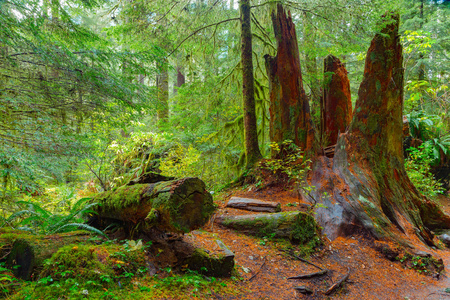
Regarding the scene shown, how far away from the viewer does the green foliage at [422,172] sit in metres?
7.55

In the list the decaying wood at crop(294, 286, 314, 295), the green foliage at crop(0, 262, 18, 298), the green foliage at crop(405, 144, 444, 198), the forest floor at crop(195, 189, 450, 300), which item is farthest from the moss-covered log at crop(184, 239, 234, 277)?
the green foliage at crop(405, 144, 444, 198)

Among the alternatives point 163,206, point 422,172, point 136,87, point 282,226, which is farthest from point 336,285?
point 422,172

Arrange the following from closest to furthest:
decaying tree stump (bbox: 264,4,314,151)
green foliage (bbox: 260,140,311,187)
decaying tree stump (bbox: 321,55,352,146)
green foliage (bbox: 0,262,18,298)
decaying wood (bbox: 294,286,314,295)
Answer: green foliage (bbox: 0,262,18,298)
decaying wood (bbox: 294,286,314,295)
green foliage (bbox: 260,140,311,187)
decaying tree stump (bbox: 264,4,314,151)
decaying tree stump (bbox: 321,55,352,146)

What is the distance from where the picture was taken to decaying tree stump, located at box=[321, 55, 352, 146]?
26.4 feet

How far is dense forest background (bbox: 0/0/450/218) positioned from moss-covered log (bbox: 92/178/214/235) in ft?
5.11

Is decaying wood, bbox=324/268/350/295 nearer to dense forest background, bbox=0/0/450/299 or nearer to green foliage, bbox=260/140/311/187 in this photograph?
dense forest background, bbox=0/0/450/299

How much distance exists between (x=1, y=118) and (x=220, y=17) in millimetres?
6656

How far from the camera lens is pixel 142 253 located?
278cm

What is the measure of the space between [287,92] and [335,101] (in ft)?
8.59

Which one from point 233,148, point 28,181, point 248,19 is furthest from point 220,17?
point 28,181

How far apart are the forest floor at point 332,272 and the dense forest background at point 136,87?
10.5 feet

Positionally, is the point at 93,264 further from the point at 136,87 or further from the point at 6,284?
the point at 136,87

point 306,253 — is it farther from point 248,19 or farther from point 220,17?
point 220,17

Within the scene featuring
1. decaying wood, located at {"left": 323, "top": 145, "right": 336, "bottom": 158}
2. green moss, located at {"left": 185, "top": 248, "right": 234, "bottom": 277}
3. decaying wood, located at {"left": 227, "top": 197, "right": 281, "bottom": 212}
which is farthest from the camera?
decaying wood, located at {"left": 323, "top": 145, "right": 336, "bottom": 158}
